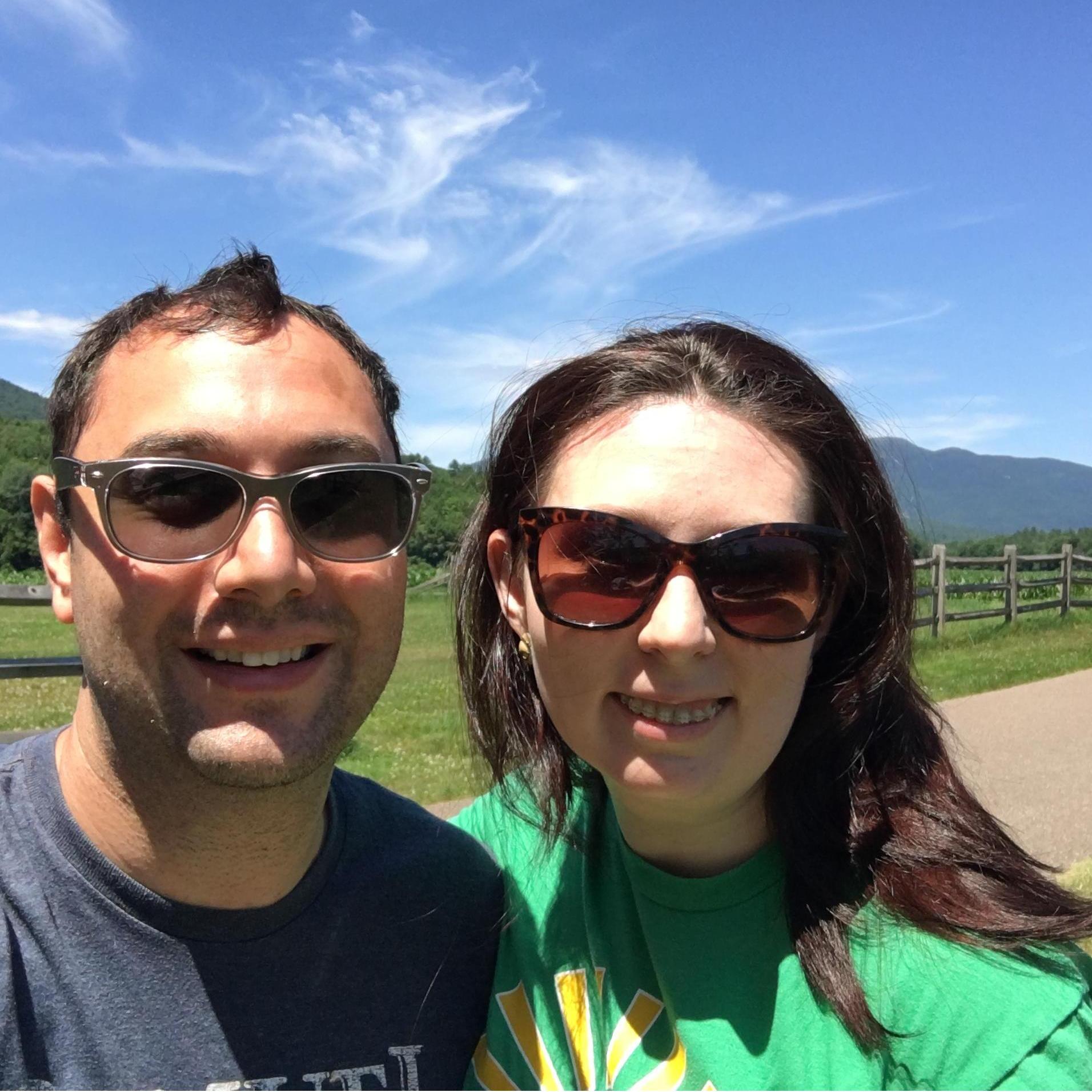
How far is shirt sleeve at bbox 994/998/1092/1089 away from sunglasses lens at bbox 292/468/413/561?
4.13 ft

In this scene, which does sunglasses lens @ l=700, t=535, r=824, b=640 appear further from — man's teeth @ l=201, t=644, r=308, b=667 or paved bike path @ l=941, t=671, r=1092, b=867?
paved bike path @ l=941, t=671, r=1092, b=867

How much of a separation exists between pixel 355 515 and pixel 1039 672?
11492 millimetres

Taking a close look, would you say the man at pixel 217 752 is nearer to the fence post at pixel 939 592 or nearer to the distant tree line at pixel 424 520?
the distant tree line at pixel 424 520

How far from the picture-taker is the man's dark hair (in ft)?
5.82

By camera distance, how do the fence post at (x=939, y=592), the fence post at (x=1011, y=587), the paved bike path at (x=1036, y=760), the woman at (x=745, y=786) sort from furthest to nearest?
the fence post at (x=1011, y=587), the fence post at (x=939, y=592), the paved bike path at (x=1036, y=760), the woman at (x=745, y=786)

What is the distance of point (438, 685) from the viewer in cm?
1280

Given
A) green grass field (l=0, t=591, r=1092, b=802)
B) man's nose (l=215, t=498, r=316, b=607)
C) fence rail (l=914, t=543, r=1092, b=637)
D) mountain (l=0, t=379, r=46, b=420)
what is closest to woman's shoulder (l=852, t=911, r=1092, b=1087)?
man's nose (l=215, t=498, r=316, b=607)

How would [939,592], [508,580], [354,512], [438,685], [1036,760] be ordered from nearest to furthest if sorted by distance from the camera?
[354,512] < [508,580] < [1036,760] < [438,685] < [939,592]

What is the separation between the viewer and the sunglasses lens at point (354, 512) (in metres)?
1.68

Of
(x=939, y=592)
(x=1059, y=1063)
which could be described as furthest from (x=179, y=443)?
(x=939, y=592)

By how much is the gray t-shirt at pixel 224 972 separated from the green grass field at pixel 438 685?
2.00 feet

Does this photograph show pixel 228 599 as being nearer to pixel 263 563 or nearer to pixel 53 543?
pixel 263 563

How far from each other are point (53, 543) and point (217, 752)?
551 mm

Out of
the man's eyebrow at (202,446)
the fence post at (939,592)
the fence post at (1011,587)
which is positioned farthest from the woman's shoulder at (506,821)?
the fence post at (1011,587)
